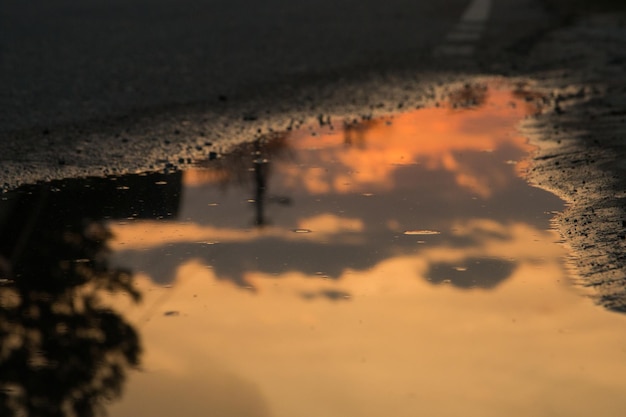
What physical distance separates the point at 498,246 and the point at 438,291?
1044 millimetres

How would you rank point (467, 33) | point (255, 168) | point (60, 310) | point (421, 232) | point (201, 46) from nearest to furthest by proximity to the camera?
point (60, 310) < point (421, 232) < point (255, 168) < point (201, 46) < point (467, 33)

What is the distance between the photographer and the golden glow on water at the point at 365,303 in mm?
5219

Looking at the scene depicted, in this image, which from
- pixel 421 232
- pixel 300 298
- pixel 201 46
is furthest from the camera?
pixel 201 46

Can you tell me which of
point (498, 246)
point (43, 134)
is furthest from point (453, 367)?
point (43, 134)

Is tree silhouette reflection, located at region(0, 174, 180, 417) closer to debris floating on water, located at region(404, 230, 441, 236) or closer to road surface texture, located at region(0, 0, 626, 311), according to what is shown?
road surface texture, located at region(0, 0, 626, 311)

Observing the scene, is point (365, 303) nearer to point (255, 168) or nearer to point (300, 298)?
point (300, 298)

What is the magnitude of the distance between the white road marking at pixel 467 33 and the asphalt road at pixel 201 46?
0.23 ft

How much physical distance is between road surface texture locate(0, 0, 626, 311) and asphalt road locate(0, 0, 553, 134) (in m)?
0.04

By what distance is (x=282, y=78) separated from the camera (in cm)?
1564

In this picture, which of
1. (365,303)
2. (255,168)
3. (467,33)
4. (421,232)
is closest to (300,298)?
(365,303)

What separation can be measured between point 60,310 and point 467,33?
16.0 metres

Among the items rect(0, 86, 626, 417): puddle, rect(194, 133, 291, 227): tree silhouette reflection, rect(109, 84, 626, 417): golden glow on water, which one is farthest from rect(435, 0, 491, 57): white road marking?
rect(109, 84, 626, 417): golden glow on water

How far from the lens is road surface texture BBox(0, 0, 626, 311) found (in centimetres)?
998

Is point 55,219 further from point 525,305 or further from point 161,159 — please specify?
point 525,305
